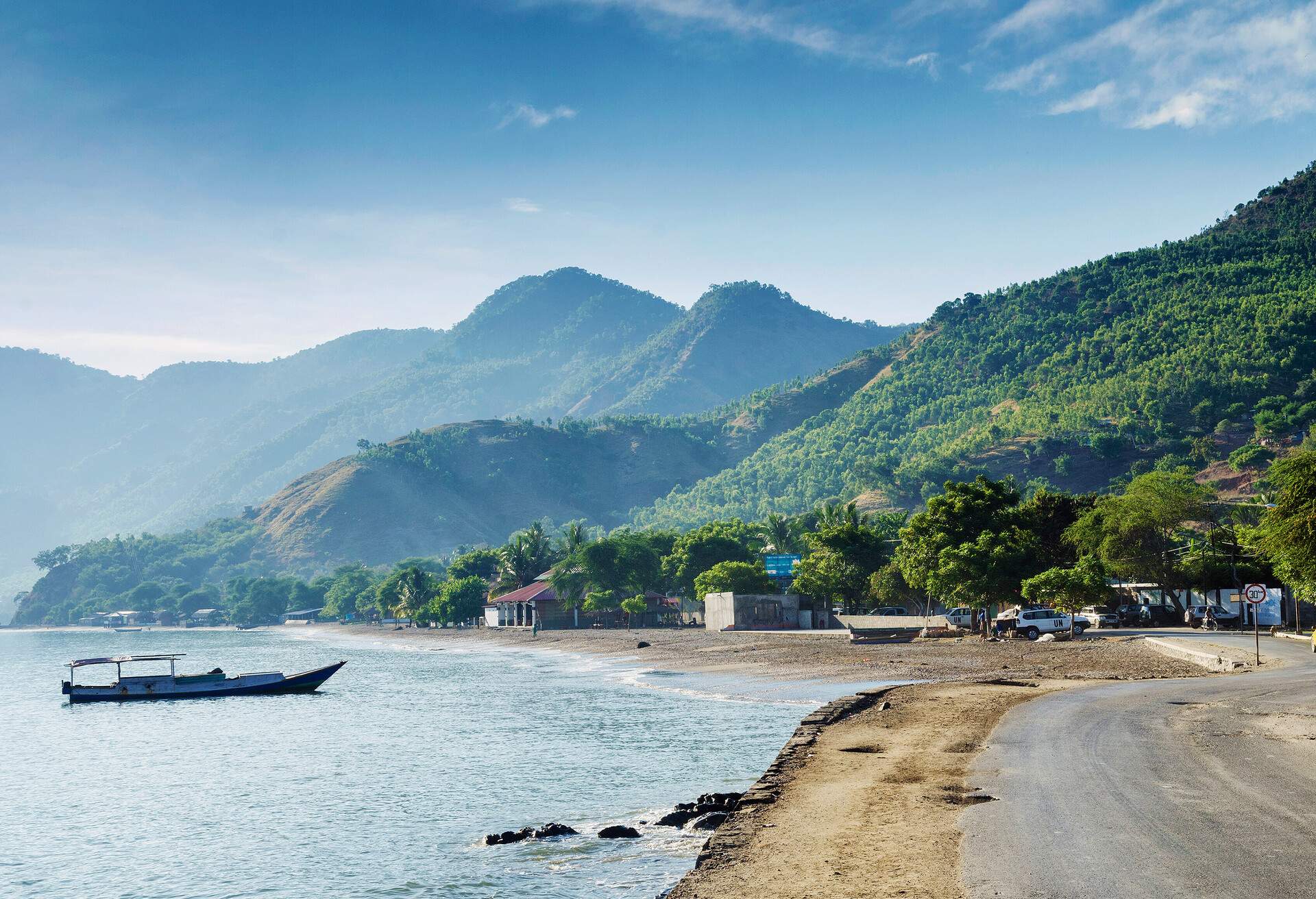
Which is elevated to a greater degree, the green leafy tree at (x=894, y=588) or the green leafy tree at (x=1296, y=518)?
the green leafy tree at (x=1296, y=518)

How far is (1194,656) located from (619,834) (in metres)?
35.2

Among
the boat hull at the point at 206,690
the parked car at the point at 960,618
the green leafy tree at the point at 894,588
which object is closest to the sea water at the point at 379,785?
the boat hull at the point at 206,690

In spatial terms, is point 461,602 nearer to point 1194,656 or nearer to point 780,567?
point 780,567

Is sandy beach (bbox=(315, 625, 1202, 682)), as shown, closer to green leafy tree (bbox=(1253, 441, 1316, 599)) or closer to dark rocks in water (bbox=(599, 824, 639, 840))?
green leafy tree (bbox=(1253, 441, 1316, 599))

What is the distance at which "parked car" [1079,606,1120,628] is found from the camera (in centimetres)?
7594

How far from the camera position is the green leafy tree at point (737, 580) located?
123562mm

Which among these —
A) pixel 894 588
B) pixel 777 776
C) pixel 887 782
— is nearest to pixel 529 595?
pixel 894 588

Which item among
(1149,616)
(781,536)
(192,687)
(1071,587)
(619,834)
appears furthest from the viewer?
(781,536)

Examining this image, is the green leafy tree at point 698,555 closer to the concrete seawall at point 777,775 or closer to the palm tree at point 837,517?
the palm tree at point 837,517

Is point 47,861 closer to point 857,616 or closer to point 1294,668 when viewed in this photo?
point 1294,668

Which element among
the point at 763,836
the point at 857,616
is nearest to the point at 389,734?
the point at 763,836

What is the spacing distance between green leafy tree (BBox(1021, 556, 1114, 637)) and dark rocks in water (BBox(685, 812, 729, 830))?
50668 millimetres

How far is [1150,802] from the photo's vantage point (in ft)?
59.7

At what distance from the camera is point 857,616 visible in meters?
103
